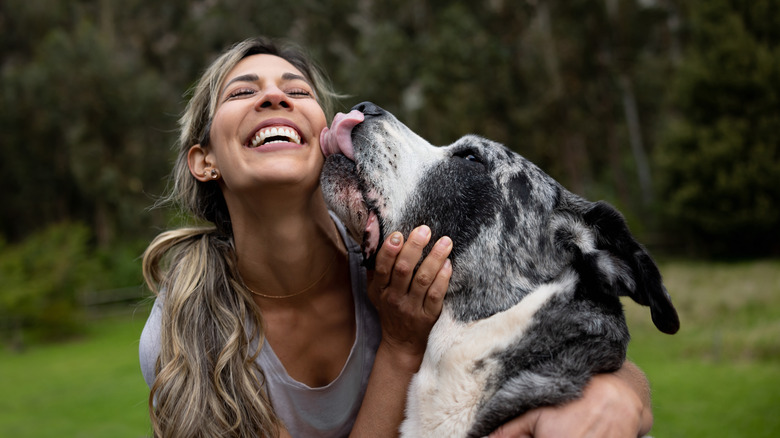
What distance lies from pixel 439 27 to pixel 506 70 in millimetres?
3594

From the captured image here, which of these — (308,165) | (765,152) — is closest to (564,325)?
(308,165)

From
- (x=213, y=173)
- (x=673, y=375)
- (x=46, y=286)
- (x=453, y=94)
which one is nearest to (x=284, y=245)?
(x=213, y=173)

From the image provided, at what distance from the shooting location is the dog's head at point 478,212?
8.01ft

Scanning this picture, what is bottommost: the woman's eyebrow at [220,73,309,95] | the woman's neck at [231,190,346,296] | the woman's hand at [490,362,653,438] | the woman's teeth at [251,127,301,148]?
the woman's hand at [490,362,653,438]

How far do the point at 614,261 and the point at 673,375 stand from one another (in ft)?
29.2

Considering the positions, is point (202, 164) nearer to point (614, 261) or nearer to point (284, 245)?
point (284, 245)

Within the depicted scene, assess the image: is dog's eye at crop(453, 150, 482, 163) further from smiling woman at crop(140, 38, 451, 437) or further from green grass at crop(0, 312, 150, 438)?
green grass at crop(0, 312, 150, 438)

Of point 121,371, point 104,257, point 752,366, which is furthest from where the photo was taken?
point 104,257

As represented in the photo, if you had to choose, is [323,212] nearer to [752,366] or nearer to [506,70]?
[752,366]

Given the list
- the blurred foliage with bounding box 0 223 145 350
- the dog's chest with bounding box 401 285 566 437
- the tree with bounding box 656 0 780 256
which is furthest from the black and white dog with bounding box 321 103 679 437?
the tree with bounding box 656 0 780 256

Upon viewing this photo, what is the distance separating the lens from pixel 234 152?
2758 millimetres

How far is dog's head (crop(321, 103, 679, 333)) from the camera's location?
96.1 inches

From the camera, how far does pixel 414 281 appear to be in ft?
7.93

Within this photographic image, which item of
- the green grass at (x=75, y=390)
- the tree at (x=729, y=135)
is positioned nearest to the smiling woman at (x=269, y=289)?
the green grass at (x=75, y=390)
